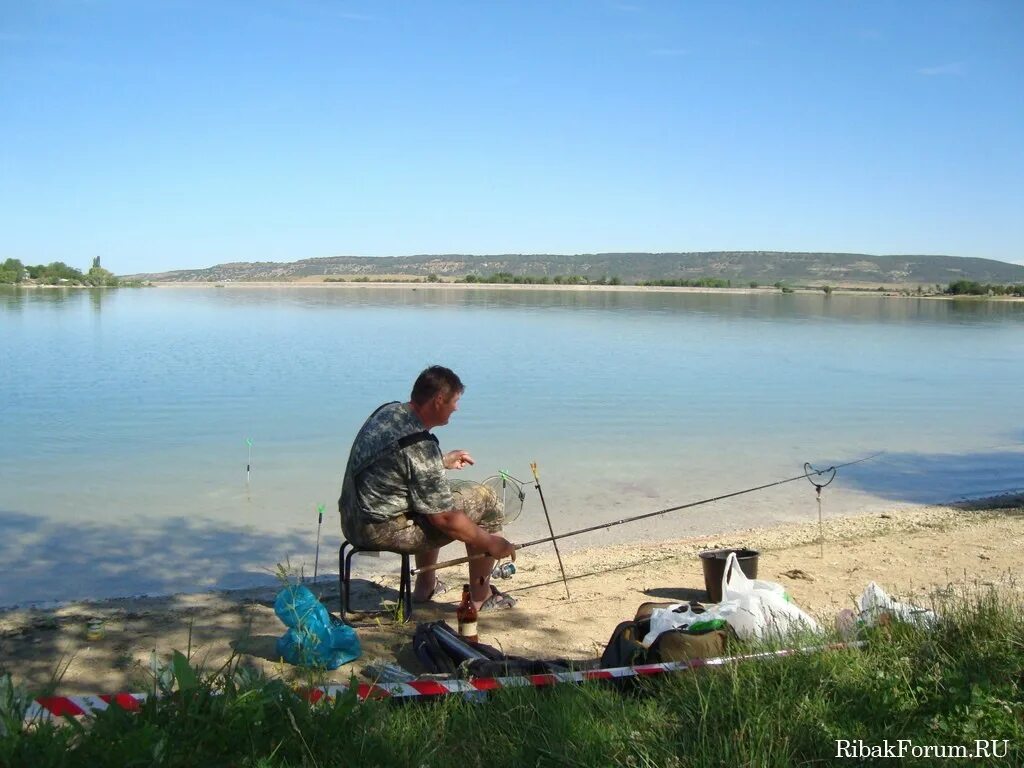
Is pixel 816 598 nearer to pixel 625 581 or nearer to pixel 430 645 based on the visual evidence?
pixel 625 581

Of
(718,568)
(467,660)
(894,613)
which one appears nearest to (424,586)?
(718,568)

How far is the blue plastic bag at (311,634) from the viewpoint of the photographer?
4.19 meters

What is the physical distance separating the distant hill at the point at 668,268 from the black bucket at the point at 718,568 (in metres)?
119

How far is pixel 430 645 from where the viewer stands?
410 centimetres

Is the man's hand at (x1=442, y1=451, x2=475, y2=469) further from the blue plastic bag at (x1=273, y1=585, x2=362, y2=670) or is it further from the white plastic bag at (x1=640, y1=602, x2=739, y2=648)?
the white plastic bag at (x1=640, y1=602, x2=739, y2=648)

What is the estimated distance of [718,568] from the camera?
5.41 meters

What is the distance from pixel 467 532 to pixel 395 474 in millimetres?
458

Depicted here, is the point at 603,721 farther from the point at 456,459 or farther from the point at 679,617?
the point at 456,459

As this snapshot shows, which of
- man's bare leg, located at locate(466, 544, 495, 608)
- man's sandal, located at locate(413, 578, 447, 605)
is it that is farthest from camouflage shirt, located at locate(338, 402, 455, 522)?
man's sandal, located at locate(413, 578, 447, 605)

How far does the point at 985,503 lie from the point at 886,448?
10.8 feet

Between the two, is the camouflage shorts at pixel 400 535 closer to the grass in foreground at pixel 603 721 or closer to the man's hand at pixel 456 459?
the man's hand at pixel 456 459

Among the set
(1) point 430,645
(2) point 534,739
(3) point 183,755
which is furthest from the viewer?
(1) point 430,645

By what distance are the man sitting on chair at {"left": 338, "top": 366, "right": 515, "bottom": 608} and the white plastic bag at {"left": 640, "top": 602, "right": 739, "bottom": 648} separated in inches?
42.0

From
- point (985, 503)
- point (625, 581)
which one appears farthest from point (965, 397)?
point (625, 581)
